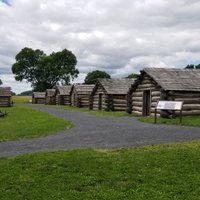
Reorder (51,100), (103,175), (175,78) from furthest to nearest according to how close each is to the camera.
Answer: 1. (51,100)
2. (175,78)
3. (103,175)

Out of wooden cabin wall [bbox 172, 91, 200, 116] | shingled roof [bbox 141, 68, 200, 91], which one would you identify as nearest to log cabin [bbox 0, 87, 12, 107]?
shingled roof [bbox 141, 68, 200, 91]

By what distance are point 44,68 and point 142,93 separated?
86.6 metres

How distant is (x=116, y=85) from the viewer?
4559cm

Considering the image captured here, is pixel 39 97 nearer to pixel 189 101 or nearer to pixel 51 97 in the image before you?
pixel 51 97

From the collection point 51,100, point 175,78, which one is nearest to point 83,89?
point 51,100

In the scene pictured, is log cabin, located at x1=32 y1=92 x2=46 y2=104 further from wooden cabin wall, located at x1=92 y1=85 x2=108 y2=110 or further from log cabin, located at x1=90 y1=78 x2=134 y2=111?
log cabin, located at x1=90 y1=78 x2=134 y2=111

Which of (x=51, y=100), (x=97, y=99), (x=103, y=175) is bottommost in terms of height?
(x=103, y=175)

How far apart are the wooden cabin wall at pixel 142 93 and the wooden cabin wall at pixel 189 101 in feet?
5.70

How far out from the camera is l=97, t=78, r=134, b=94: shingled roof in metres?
44.2

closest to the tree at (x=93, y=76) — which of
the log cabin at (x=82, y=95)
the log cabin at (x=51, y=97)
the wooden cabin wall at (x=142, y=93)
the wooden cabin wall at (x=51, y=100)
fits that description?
the log cabin at (x=51, y=97)

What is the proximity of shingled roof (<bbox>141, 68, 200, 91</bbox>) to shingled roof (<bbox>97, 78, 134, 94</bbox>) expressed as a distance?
11.6 metres

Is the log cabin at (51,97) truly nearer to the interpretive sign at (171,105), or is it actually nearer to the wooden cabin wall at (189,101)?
the wooden cabin wall at (189,101)

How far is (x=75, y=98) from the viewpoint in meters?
62.4

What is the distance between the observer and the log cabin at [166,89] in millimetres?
28938
